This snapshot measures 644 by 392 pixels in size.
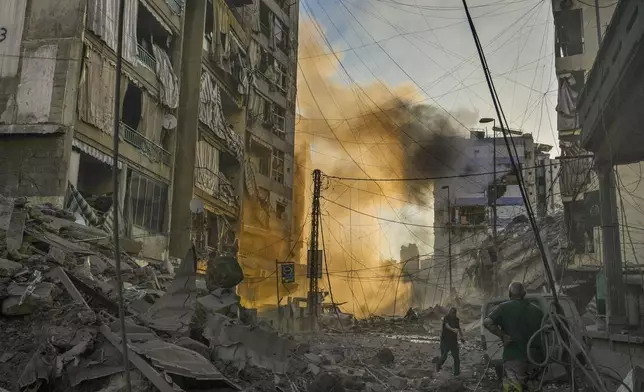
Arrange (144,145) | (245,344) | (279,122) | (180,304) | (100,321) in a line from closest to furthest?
1. (100,321)
2. (180,304)
3. (245,344)
4. (144,145)
5. (279,122)

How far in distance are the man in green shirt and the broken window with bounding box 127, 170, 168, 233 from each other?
16083mm

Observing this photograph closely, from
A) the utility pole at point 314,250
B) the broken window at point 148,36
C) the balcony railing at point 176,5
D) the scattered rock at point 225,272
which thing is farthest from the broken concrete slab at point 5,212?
the utility pole at point 314,250

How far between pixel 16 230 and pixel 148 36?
13716 mm

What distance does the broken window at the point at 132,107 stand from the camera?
69.4ft

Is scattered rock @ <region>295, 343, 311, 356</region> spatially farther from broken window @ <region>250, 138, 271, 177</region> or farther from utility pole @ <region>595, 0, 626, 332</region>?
broken window @ <region>250, 138, 271, 177</region>

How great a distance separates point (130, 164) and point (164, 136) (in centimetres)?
371

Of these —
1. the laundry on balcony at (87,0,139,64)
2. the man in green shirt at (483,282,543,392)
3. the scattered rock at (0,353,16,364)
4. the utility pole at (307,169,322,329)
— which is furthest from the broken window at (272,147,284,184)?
the man in green shirt at (483,282,543,392)

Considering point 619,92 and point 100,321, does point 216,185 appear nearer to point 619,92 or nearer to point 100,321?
point 100,321

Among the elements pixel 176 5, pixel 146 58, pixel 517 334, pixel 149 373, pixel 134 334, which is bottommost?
pixel 149 373

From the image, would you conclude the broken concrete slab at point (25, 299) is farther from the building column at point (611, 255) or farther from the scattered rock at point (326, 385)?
the building column at point (611, 255)

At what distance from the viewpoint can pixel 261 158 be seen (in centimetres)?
3869

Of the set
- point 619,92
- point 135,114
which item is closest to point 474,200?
point 135,114

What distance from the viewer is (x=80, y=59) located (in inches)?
674

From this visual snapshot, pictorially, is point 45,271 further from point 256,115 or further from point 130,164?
point 256,115
